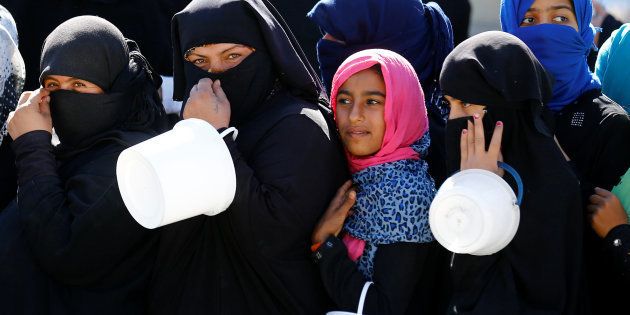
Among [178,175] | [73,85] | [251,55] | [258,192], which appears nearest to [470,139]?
[258,192]

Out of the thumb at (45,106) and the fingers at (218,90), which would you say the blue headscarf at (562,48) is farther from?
the thumb at (45,106)

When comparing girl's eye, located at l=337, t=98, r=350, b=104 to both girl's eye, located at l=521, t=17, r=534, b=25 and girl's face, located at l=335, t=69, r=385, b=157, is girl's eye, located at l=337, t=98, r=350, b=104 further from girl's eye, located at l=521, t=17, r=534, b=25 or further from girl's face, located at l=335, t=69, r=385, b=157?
girl's eye, located at l=521, t=17, r=534, b=25

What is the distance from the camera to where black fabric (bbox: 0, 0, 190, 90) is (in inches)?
155

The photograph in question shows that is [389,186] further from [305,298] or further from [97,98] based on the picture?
[97,98]

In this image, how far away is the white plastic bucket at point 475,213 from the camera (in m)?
2.05

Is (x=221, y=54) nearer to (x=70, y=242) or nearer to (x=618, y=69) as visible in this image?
(x=70, y=242)

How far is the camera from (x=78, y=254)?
239 centimetres

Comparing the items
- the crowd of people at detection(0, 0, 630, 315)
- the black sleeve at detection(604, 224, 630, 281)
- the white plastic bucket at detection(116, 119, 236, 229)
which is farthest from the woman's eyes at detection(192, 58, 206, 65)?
the black sleeve at detection(604, 224, 630, 281)

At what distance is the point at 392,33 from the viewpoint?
9.83 feet

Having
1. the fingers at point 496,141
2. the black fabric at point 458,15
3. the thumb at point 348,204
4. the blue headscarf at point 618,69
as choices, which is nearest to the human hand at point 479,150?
the fingers at point 496,141

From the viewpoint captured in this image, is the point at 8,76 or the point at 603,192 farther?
the point at 8,76

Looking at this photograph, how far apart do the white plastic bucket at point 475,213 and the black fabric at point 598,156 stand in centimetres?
51

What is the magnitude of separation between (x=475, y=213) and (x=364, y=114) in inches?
22.0

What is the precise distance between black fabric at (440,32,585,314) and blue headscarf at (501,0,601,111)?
51 centimetres
